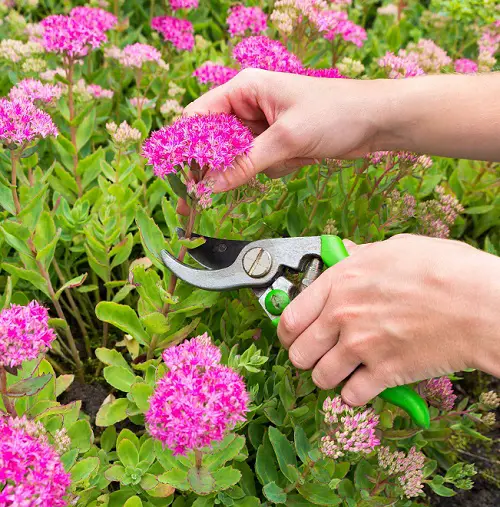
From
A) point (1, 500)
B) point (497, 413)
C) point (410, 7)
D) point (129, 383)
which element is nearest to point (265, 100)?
point (129, 383)

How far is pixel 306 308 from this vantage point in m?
1.14

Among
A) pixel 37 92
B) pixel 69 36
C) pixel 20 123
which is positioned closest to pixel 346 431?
pixel 20 123

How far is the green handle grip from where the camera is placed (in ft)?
3.74

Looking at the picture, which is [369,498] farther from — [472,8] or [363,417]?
[472,8]

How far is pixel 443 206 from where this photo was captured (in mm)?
1843

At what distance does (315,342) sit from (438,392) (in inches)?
19.8

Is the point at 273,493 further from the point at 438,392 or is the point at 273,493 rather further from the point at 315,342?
the point at 438,392

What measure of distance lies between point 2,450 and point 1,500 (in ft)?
0.24

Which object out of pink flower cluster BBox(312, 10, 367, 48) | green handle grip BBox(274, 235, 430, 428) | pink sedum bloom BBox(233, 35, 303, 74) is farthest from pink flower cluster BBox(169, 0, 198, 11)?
green handle grip BBox(274, 235, 430, 428)

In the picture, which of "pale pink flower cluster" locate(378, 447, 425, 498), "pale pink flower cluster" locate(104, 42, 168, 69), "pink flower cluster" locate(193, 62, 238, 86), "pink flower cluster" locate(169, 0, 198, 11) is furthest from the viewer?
"pink flower cluster" locate(169, 0, 198, 11)

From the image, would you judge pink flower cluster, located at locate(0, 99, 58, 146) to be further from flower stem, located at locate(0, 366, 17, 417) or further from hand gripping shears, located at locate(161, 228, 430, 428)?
flower stem, located at locate(0, 366, 17, 417)

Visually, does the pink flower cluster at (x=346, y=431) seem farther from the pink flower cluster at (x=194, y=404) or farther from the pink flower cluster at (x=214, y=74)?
the pink flower cluster at (x=214, y=74)

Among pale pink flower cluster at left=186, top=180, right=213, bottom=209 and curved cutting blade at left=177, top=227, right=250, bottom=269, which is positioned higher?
pale pink flower cluster at left=186, top=180, right=213, bottom=209

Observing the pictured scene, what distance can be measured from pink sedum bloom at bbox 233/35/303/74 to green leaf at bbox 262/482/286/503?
1029mm
